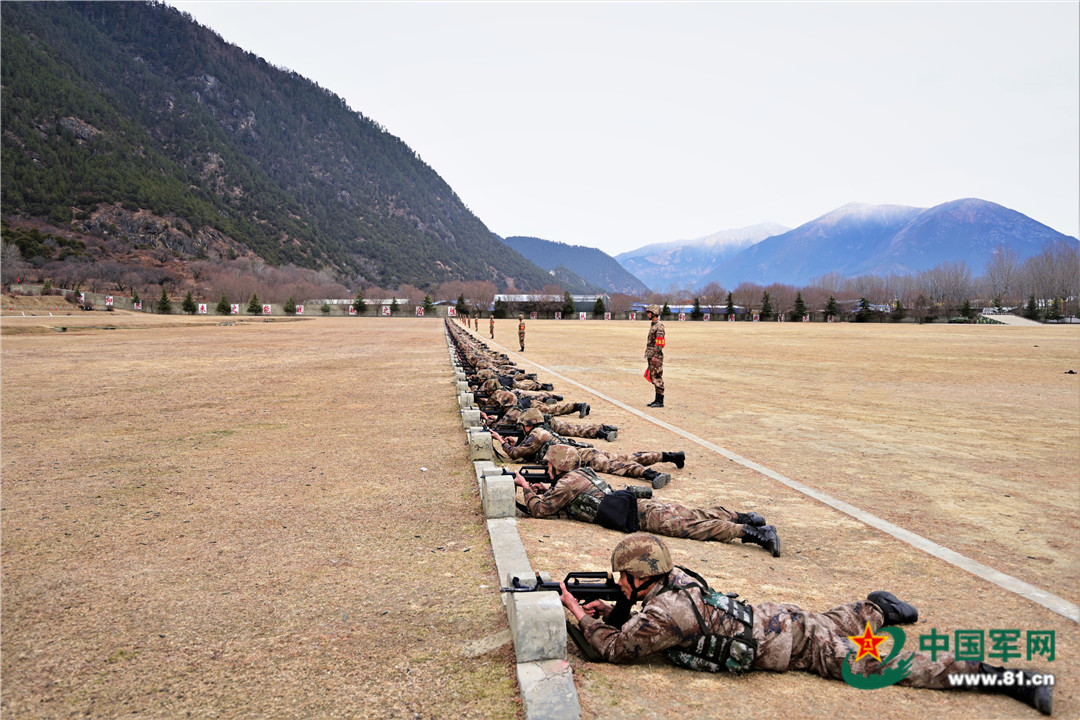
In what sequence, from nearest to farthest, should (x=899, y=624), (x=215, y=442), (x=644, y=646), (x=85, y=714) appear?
1. (x=85, y=714)
2. (x=644, y=646)
3. (x=899, y=624)
4. (x=215, y=442)

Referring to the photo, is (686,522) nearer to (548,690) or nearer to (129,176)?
(548,690)

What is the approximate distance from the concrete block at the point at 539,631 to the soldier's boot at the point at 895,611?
1.90 m

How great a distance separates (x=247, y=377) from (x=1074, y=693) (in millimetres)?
17750

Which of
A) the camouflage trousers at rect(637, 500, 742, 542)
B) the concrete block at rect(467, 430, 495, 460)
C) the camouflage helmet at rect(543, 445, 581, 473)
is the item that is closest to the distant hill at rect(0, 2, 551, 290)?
the concrete block at rect(467, 430, 495, 460)

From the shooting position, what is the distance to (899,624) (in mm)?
3773

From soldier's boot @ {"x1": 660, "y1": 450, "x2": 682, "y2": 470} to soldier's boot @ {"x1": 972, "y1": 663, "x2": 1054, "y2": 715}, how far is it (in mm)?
4376

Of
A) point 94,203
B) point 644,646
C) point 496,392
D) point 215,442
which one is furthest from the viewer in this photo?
point 94,203

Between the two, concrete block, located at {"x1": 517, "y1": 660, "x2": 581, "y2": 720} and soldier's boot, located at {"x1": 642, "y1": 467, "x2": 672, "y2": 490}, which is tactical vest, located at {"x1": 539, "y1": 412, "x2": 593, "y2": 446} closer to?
soldier's boot, located at {"x1": 642, "y1": 467, "x2": 672, "y2": 490}

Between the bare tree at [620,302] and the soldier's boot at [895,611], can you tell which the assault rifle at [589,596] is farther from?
the bare tree at [620,302]

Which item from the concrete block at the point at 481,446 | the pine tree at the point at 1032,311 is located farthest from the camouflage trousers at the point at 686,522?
the pine tree at the point at 1032,311

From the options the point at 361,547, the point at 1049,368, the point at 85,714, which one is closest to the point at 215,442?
the point at 361,547

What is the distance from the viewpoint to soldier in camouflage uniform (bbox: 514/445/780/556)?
5375 mm

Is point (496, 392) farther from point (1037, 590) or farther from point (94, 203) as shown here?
point (94, 203)

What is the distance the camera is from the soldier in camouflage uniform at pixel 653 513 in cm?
538
